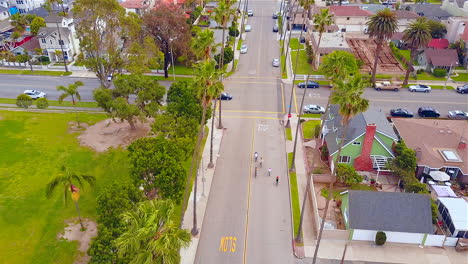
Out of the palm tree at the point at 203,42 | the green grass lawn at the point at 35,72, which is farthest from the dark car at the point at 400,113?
the green grass lawn at the point at 35,72

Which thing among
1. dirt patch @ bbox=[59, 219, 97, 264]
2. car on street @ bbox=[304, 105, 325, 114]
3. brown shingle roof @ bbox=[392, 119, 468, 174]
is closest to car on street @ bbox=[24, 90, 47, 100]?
dirt patch @ bbox=[59, 219, 97, 264]

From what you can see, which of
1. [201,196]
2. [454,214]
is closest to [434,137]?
[454,214]

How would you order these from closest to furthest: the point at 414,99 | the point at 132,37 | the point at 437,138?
the point at 437,138 → the point at 132,37 → the point at 414,99

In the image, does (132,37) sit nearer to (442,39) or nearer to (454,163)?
(454,163)

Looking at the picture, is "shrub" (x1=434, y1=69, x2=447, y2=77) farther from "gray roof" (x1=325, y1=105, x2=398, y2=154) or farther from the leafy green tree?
the leafy green tree

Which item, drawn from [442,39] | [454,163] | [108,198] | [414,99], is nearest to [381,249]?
[454,163]

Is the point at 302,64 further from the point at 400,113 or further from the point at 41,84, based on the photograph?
the point at 41,84
